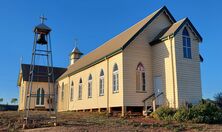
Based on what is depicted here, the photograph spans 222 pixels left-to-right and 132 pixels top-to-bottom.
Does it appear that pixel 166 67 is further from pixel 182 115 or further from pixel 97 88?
pixel 97 88

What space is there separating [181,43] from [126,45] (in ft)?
13.2

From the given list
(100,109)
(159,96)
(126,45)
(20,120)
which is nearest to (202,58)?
(159,96)

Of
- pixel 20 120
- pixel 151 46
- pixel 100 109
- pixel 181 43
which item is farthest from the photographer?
pixel 100 109

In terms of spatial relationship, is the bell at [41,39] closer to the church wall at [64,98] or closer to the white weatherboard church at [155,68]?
the white weatherboard church at [155,68]

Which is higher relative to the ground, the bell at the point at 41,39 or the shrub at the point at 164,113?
the bell at the point at 41,39

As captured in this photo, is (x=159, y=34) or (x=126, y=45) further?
(x=159, y=34)

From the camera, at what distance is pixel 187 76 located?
65.8ft

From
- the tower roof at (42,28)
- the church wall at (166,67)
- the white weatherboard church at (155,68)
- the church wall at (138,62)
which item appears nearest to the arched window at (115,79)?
the white weatherboard church at (155,68)

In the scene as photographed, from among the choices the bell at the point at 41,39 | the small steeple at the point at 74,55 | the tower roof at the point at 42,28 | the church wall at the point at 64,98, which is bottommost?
the church wall at the point at 64,98

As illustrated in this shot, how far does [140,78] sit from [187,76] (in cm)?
352

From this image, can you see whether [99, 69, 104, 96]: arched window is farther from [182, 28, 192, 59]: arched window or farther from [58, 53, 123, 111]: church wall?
[182, 28, 192, 59]: arched window

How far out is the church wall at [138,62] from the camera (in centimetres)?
2056

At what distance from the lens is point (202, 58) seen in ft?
76.0

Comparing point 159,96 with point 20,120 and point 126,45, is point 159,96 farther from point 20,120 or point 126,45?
point 20,120
